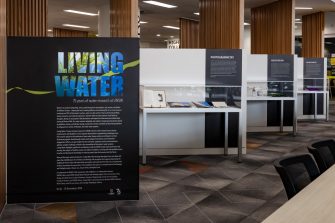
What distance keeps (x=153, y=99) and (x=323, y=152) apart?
14.0ft

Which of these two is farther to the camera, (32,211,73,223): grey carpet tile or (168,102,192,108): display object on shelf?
(168,102,192,108): display object on shelf

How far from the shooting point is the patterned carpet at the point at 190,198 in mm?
4285

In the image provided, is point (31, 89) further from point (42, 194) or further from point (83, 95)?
point (42, 194)

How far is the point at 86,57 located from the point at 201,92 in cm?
336

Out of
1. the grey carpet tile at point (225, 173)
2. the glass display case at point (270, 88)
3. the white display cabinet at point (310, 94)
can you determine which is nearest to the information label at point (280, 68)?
the glass display case at point (270, 88)

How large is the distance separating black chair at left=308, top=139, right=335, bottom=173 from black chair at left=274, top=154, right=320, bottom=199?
20 cm

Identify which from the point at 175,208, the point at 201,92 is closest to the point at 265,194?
the point at 175,208

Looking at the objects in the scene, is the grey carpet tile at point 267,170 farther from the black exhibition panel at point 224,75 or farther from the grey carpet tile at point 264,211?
the grey carpet tile at point 264,211

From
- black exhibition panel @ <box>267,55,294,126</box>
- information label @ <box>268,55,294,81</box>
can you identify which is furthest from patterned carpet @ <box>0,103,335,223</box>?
information label @ <box>268,55,294,81</box>

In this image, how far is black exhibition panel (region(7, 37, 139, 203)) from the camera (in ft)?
15.0

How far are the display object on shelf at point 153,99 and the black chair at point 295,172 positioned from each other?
4477mm

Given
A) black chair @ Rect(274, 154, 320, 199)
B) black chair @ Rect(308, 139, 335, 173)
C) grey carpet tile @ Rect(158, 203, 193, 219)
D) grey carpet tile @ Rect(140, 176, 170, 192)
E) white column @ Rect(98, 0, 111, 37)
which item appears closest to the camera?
black chair @ Rect(274, 154, 320, 199)

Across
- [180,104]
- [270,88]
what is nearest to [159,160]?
[180,104]

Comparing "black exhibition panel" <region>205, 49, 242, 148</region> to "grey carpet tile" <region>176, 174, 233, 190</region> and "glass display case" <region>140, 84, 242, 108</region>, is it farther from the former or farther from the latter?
"grey carpet tile" <region>176, 174, 233, 190</region>
